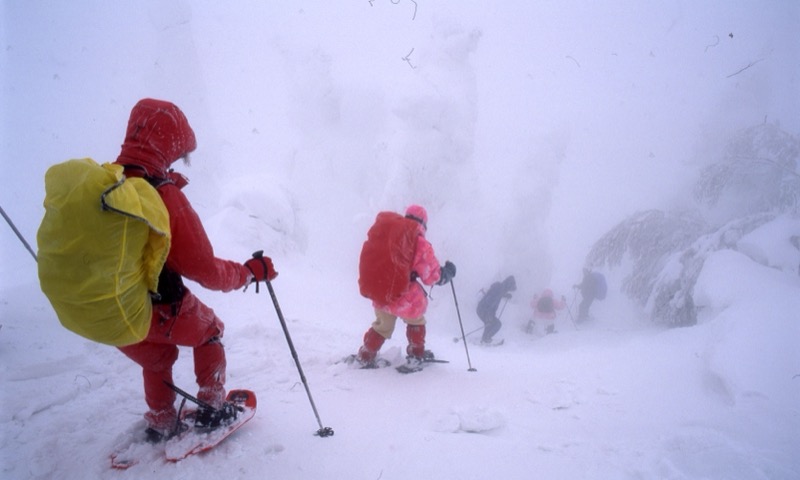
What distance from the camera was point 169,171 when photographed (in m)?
2.16

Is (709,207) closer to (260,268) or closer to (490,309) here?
(490,309)

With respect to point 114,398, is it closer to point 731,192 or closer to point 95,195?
point 95,195

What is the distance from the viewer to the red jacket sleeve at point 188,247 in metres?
1.98

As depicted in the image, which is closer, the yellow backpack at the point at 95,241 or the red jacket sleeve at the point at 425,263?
the yellow backpack at the point at 95,241

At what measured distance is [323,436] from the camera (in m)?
2.48

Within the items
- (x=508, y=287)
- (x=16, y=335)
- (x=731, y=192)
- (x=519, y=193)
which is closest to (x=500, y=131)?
(x=519, y=193)

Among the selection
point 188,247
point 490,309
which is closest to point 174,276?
point 188,247

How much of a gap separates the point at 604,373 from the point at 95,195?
192 inches

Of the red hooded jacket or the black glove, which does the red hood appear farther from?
the black glove

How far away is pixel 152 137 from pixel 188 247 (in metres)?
0.66

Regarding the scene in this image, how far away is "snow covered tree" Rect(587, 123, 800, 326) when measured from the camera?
1043 centimetres

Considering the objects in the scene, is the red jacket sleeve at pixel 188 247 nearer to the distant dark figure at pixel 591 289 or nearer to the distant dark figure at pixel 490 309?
the distant dark figure at pixel 490 309

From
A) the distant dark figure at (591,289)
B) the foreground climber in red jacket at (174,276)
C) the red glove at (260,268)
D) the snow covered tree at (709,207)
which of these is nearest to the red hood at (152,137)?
the foreground climber in red jacket at (174,276)

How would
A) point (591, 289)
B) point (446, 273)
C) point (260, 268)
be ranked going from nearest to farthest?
point (260, 268), point (446, 273), point (591, 289)
